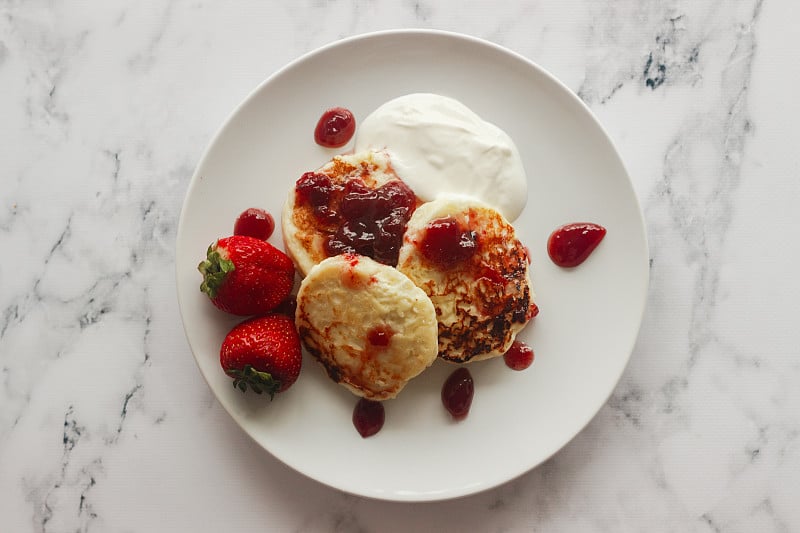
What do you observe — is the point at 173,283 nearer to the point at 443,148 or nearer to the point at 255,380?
the point at 255,380

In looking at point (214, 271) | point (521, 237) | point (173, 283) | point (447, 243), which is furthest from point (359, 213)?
point (173, 283)

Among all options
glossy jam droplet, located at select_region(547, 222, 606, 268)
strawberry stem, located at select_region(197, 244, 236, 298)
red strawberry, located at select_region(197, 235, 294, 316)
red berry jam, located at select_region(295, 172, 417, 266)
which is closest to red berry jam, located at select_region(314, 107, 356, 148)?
red berry jam, located at select_region(295, 172, 417, 266)

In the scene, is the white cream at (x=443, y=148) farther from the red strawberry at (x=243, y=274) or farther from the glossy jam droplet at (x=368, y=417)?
the glossy jam droplet at (x=368, y=417)

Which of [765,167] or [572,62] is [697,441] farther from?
[572,62]

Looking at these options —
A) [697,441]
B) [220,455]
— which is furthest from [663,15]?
[220,455]

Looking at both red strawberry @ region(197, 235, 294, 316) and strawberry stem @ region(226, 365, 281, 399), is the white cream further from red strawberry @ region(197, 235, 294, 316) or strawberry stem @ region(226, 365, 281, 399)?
strawberry stem @ region(226, 365, 281, 399)

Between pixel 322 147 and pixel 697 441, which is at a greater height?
pixel 322 147
